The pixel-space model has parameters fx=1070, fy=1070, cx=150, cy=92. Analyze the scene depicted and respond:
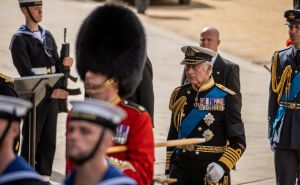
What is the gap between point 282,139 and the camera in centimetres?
1002

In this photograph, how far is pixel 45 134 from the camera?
35.3 ft

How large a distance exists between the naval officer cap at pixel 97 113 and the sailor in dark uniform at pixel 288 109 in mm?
4924

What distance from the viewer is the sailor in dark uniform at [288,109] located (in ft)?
32.6

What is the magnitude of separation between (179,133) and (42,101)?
7.53 feet

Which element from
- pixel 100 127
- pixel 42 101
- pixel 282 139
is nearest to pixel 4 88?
pixel 42 101

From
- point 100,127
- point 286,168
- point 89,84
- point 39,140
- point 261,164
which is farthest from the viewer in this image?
point 261,164

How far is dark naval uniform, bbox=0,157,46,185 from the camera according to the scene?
5.24 meters

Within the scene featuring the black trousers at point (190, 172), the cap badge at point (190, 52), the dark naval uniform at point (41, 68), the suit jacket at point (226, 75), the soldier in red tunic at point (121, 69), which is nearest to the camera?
the soldier in red tunic at point (121, 69)

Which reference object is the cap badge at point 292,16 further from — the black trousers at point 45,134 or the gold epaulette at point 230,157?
Result: the black trousers at point 45,134

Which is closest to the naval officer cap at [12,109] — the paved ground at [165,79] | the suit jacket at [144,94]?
the suit jacket at [144,94]

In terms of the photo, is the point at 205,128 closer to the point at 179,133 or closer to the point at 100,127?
the point at 179,133

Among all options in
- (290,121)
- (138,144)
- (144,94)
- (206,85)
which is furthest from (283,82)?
(138,144)

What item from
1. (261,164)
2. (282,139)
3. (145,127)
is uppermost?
(145,127)

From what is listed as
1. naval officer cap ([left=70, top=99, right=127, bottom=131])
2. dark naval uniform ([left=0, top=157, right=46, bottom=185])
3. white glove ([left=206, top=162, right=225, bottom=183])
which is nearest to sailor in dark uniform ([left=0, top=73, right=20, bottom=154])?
white glove ([left=206, top=162, right=225, bottom=183])
